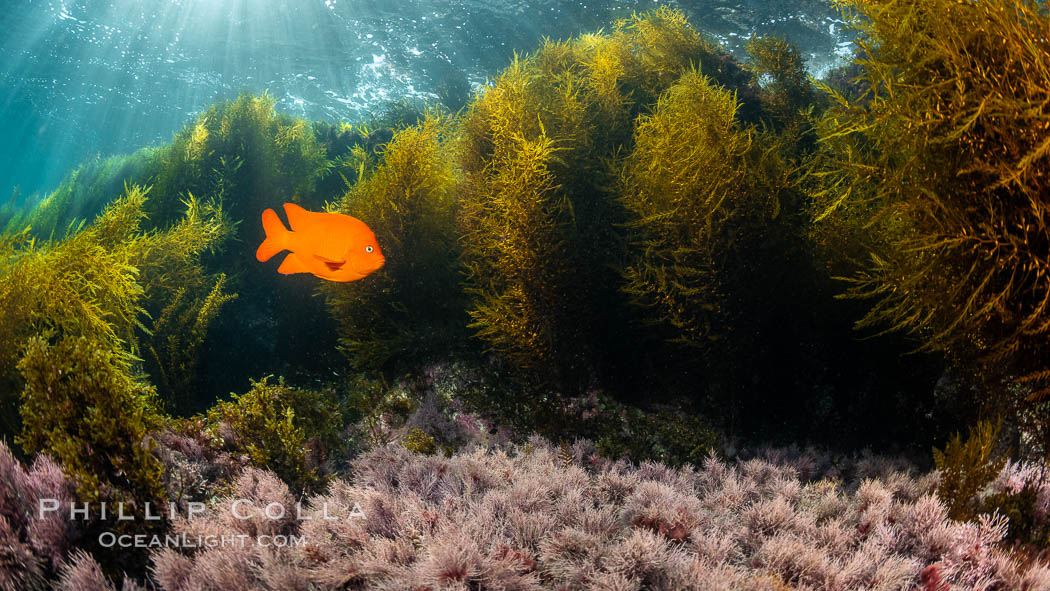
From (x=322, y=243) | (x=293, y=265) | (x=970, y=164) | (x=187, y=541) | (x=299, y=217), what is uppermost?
(x=970, y=164)

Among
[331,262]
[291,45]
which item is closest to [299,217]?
[331,262]

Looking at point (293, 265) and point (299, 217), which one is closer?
point (299, 217)

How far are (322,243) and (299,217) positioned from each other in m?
0.27

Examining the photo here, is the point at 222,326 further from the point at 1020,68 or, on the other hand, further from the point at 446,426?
the point at 1020,68

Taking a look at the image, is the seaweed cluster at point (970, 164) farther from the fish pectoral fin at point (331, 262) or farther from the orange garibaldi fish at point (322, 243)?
the fish pectoral fin at point (331, 262)

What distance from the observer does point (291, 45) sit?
19000 millimetres

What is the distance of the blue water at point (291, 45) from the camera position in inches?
585

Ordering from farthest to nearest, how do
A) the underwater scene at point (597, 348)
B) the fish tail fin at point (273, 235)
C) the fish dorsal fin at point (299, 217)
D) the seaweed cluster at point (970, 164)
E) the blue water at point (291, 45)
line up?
the blue water at point (291, 45) → the fish tail fin at point (273, 235) → the fish dorsal fin at point (299, 217) → the underwater scene at point (597, 348) → the seaweed cluster at point (970, 164)

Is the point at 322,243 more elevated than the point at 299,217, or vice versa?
the point at 299,217

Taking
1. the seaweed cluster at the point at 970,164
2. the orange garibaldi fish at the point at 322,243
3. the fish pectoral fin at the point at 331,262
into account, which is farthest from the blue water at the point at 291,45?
A: the seaweed cluster at the point at 970,164

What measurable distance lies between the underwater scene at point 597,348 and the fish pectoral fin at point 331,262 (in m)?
0.03

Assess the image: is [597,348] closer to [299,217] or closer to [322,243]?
[322,243]

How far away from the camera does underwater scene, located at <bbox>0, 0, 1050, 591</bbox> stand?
7.98 feet

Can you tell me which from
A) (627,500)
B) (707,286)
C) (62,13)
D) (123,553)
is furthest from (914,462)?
(62,13)
